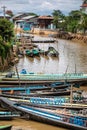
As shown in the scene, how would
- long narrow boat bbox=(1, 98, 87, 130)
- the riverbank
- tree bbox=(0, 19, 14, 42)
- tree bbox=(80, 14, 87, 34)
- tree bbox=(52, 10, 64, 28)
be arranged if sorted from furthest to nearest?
tree bbox=(52, 10, 64, 28)
tree bbox=(80, 14, 87, 34)
the riverbank
tree bbox=(0, 19, 14, 42)
long narrow boat bbox=(1, 98, 87, 130)

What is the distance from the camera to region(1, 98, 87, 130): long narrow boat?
20.9m

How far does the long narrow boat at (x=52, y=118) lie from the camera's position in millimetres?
20900

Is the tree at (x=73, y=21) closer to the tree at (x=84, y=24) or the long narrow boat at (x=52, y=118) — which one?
the tree at (x=84, y=24)

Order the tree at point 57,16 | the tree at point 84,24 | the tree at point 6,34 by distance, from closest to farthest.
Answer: the tree at point 6,34 < the tree at point 84,24 < the tree at point 57,16

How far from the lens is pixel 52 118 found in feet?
72.1

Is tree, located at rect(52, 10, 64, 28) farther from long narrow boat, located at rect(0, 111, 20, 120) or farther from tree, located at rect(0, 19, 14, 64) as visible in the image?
long narrow boat, located at rect(0, 111, 20, 120)

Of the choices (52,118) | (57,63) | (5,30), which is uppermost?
(5,30)

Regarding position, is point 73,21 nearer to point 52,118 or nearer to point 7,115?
point 7,115

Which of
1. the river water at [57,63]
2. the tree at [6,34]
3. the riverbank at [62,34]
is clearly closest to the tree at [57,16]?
the riverbank at [62,34]

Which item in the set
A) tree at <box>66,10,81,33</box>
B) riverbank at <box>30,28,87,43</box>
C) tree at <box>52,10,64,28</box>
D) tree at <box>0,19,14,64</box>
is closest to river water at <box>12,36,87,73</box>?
tree at <box>0,19,14,64</box>

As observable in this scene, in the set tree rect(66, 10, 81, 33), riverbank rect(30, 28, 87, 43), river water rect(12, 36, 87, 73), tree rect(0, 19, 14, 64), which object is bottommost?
riverbank rect(30, 28, 87, 43)

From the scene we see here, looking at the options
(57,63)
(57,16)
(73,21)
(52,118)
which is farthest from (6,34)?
(57,16)

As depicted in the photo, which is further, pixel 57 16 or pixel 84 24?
pixel 57 16

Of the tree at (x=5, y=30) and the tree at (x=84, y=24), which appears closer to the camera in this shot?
the tree at (x=5, y=30)
